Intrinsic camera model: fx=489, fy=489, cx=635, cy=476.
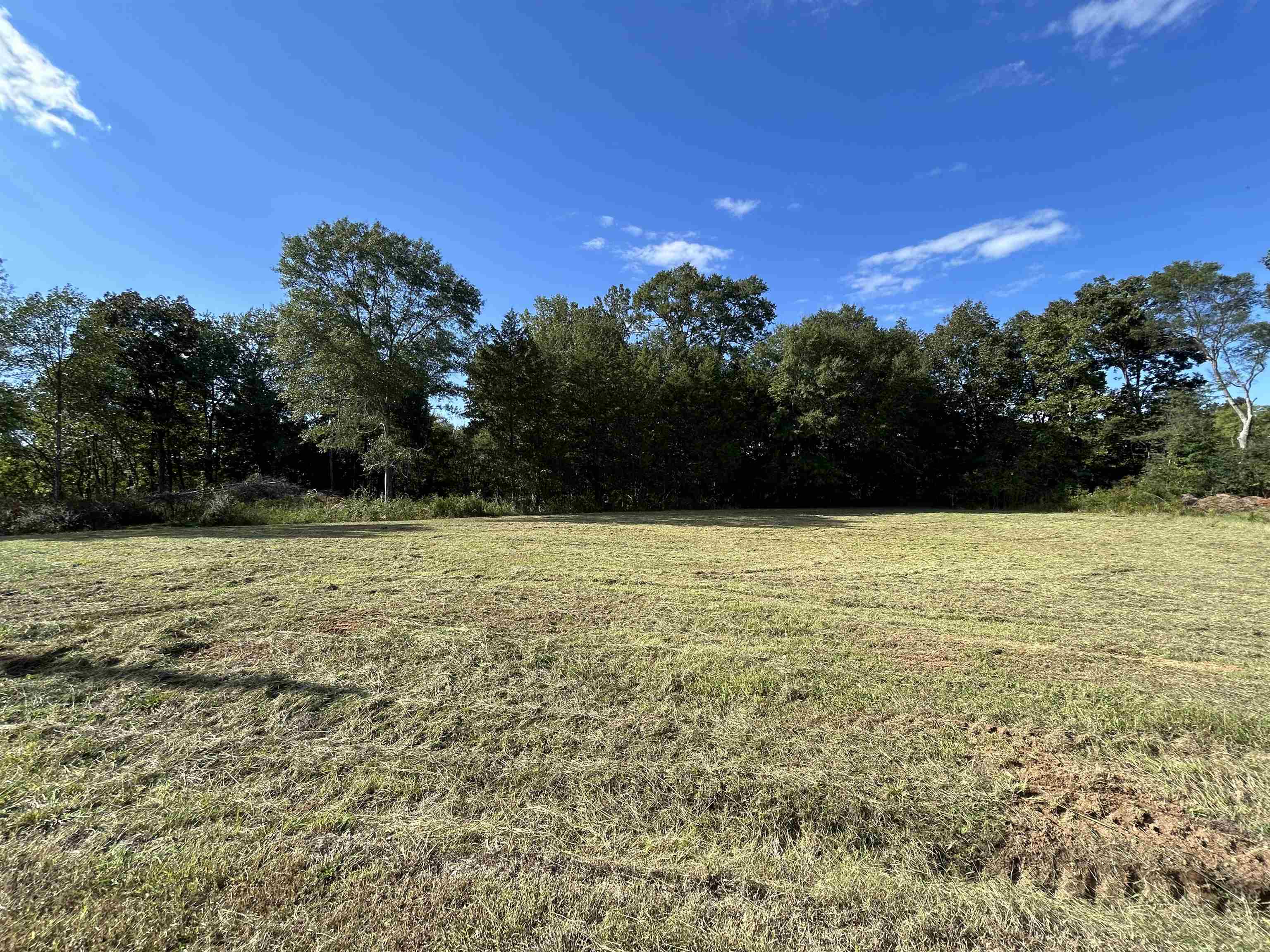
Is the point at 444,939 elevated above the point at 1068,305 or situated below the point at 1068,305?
below

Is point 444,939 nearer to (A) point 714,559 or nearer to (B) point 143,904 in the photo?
(B) point 143,904

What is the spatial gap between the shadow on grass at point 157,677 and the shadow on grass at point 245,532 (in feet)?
16.0

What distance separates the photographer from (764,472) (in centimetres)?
1653

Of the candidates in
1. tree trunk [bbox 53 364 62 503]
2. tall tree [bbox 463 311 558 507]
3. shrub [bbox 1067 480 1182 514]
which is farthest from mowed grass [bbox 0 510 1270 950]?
shrub [bbox 1067 480 1182 514]

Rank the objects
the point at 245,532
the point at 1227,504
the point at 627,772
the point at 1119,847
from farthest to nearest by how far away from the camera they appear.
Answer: the point at 1227,504
the point at 245,532
the point at 627,772
the point at 1119,847

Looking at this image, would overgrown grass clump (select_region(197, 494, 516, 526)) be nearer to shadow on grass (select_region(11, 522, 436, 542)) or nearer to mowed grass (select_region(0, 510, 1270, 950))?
shadow on grass (select_region(11, 522, 436, 542))

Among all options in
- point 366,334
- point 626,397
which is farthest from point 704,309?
point 366,334

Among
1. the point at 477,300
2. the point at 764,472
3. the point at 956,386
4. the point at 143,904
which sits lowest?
the point at 143,904

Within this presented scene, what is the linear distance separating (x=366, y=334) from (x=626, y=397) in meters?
7.65

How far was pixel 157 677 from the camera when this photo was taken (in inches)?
93.0

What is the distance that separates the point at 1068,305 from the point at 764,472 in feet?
42.4

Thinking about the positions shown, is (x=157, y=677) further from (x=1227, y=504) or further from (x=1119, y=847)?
(x=1227, y=504)

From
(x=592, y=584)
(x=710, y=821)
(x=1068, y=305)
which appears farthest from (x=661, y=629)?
(x=1068, y=305)

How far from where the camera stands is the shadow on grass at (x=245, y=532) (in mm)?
7168
